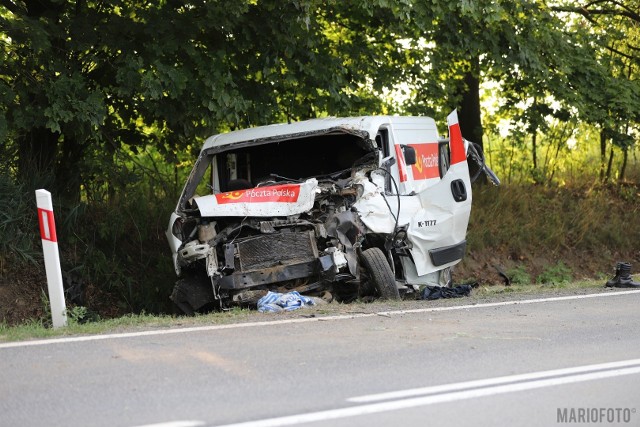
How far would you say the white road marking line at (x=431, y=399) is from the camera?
495 centimetres

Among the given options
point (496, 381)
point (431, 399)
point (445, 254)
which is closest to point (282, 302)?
point (445, 254)

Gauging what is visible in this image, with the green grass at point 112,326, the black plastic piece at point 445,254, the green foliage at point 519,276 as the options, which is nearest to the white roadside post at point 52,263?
the green grass at point 112,326

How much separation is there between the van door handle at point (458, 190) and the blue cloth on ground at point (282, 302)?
254cm

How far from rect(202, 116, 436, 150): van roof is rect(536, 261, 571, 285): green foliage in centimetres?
617

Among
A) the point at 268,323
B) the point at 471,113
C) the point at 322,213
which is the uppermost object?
the point at 471,113

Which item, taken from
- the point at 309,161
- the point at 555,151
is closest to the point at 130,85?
the point at 309,161

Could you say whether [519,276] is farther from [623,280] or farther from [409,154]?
[409,154]

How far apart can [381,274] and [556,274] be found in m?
8.04

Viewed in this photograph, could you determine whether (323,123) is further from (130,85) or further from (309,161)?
(130,85)

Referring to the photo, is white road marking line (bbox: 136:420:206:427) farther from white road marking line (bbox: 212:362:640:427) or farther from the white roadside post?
the white roadside post

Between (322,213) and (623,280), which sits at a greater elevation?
(322,213)

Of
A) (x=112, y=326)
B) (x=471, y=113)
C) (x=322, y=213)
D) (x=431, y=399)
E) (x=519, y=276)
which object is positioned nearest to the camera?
(x=431, y=399)

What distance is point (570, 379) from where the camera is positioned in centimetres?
605

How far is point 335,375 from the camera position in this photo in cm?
601
